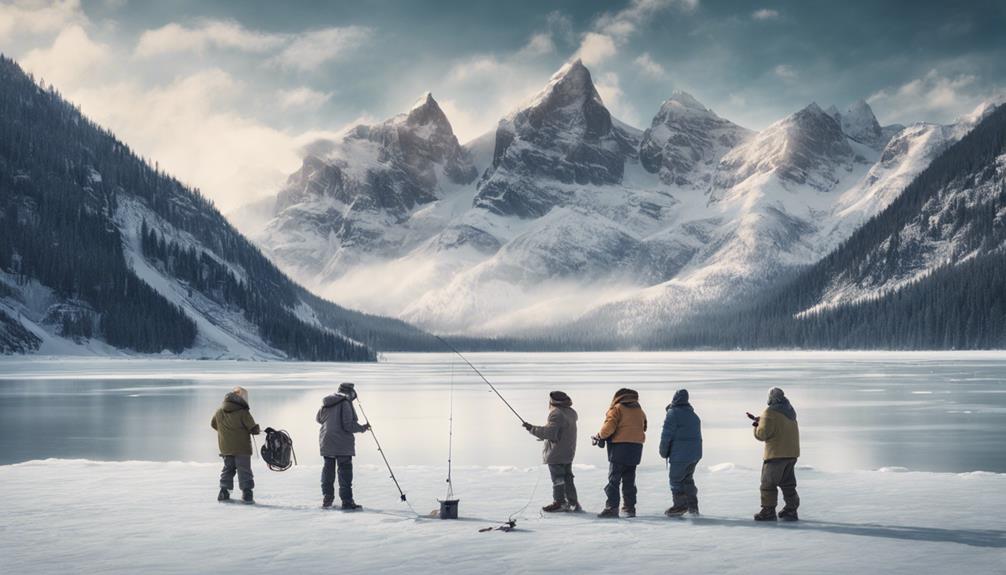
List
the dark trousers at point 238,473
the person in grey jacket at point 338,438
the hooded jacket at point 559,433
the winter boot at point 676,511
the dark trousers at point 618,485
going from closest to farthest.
→ the winter boot at point 676,511 → the dark trousers at point 618,485 → the hooded jacket at point 559,433 → the person in grey jacket at point 338,438 → the dark trousers at point 238,473

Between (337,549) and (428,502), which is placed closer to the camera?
(337,549)

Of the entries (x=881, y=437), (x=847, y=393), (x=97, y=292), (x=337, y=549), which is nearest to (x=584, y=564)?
(x=337, y=549)

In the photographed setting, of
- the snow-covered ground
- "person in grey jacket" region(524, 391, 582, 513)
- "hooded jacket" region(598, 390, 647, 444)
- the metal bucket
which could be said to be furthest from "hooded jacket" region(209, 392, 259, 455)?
"hooded jacket" region(598, 390, 647, 444)

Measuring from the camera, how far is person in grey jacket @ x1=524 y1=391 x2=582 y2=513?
709 inches

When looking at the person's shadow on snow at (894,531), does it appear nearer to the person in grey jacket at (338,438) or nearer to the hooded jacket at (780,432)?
the hooded jacket at (780,432)

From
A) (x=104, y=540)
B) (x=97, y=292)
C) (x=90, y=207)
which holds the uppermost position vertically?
(x=90, y=207)

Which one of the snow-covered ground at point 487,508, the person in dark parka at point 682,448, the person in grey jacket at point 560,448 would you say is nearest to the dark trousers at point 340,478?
the snow-covered ground at point 487,508

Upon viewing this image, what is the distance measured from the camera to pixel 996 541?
14.7 metres

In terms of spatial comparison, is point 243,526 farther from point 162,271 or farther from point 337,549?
point 162,271

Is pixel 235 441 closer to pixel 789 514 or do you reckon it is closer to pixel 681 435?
pixel 681 435

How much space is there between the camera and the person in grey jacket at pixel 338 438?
1870cm

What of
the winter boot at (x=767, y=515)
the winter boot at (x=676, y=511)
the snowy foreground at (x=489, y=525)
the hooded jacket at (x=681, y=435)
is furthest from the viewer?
the hooded jacket at (x=681, y=435)

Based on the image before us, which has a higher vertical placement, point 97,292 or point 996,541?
point 97,292

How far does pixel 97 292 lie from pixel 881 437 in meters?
152
